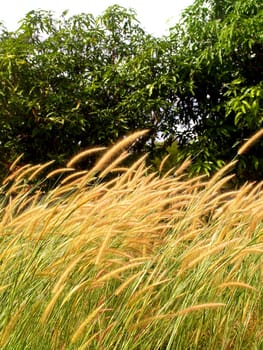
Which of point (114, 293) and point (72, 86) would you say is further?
point (72, 86)

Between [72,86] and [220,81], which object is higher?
[72,86]

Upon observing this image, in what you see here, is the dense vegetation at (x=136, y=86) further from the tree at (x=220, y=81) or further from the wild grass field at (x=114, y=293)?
the wild grass field at (x=114, y=293)

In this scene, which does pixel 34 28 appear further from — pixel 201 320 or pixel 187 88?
pixel 201 320

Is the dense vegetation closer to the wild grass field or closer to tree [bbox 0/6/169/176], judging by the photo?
tree [bbox 0/6/169/176]

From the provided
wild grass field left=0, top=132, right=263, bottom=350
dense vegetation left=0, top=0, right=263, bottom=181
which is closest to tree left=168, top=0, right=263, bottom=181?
dense vegetation left=0, top=0, right=263, bottom=181

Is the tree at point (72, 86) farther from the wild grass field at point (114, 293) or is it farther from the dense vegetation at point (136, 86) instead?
the wild grass field at point (114, 293)

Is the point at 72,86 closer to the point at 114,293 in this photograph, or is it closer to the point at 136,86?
the point at 136,86

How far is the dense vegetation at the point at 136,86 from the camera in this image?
5855mm

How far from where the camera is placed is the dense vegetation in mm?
5855

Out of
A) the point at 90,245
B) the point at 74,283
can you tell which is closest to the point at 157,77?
the point at 90,245

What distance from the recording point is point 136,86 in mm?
6137

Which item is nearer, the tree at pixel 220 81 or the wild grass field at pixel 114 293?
the wild grass field at pixel 114 293

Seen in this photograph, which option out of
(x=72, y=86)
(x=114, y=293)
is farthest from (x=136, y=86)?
(x=114, y=293)

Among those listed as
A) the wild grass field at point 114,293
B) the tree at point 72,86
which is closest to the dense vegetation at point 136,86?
the tree at point 72,86
